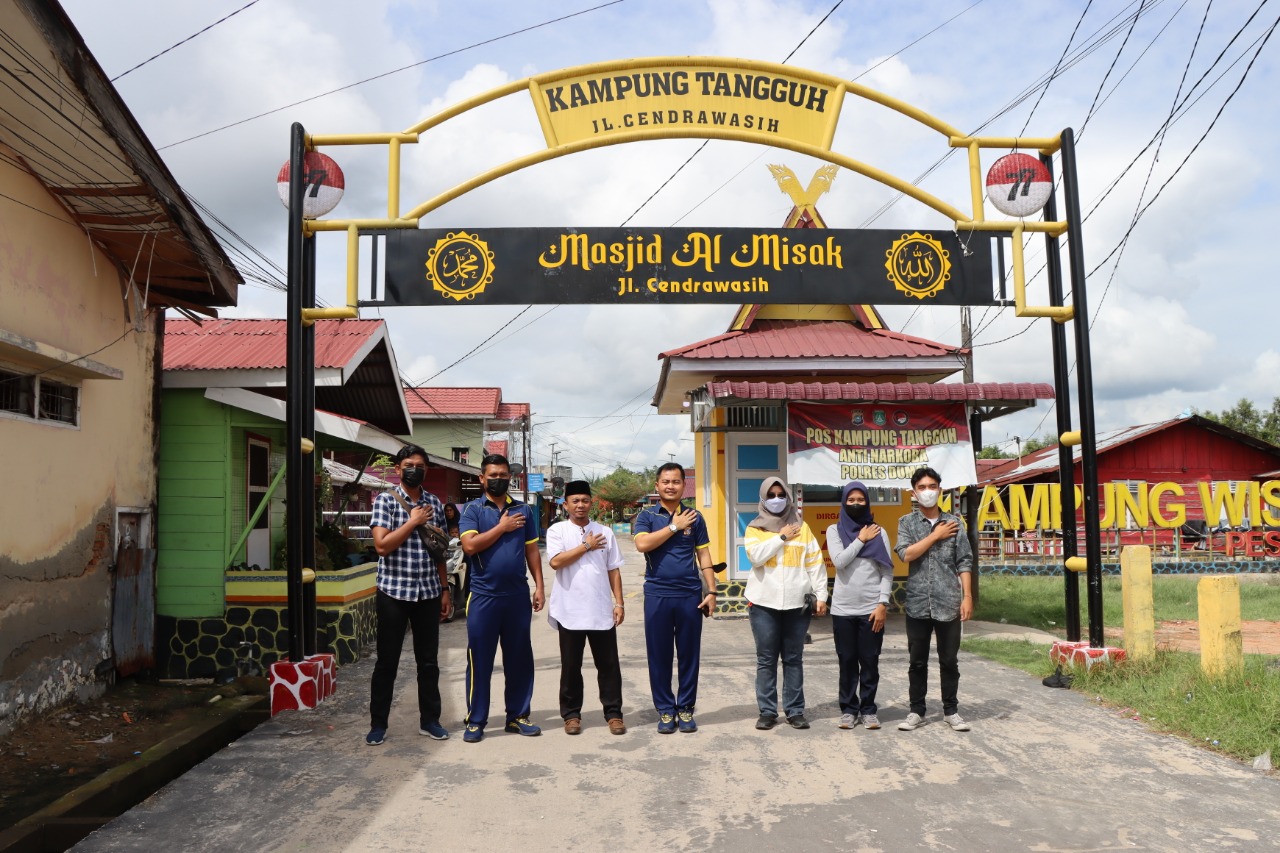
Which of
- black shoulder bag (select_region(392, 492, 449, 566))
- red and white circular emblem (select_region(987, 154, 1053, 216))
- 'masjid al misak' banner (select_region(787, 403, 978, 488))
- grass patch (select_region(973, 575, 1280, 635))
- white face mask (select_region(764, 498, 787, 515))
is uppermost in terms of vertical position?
red and white circular emblem (select_region(987, 154, 1053, 216))

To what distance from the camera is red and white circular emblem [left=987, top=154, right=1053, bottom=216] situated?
297 inches

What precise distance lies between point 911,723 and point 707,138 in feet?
14.8

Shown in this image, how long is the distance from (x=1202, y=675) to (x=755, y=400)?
19.2 feet

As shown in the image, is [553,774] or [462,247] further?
[462,247]

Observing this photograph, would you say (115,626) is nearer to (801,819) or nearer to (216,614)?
(216,614)

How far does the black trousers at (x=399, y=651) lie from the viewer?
585cm

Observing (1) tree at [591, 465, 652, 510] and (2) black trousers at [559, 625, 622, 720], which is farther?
(1) tree at [591, 465, 652, 510]

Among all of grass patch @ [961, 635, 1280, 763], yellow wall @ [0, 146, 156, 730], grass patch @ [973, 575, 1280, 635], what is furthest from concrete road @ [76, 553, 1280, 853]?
grass patch @ [973, 575, 1280, 635]

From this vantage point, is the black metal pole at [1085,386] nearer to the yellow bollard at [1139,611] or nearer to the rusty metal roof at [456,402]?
the yellow bollard at [1139,611]

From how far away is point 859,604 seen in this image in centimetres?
603

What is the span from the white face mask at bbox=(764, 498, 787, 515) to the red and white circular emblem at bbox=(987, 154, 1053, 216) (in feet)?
10.9

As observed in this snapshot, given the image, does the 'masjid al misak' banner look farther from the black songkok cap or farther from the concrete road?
the black songkok cap

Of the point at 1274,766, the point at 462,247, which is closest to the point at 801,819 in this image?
the point at 1274,766

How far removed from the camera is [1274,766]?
5.07 meters
